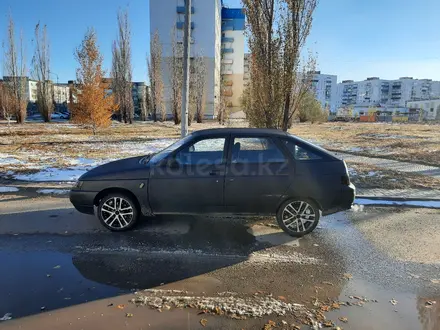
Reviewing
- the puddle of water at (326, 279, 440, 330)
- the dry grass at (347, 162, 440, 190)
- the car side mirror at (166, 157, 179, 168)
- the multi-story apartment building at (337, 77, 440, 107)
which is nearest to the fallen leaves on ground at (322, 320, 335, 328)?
the puddle of water at (326, 279, 440, 330)

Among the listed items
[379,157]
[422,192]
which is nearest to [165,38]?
[379,157]

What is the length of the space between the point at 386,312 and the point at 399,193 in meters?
5.05

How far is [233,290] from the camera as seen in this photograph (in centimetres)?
335

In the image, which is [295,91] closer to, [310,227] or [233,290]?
[310,227]

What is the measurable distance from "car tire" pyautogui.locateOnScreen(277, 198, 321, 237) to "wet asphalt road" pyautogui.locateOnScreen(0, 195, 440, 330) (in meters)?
0.18

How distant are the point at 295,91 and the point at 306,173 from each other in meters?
6.97

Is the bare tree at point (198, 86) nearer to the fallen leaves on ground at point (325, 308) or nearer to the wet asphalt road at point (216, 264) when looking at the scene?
the wet asphalt road at point (216, 264)

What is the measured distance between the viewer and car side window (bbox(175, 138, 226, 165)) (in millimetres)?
4762

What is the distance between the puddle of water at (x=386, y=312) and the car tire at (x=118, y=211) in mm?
3083

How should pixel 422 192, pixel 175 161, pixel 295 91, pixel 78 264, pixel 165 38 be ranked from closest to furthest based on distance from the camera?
pixel 78 264 < pixel 175 161 < pixel 422 192 < pixel 295 91 < pixel 165 38

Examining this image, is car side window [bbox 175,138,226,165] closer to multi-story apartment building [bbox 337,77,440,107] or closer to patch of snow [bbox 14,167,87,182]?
patch of snow [bbox 14,167,87,182]

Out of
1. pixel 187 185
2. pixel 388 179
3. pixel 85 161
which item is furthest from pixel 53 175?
pixel 388 179

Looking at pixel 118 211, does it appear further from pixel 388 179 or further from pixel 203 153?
pixel 388 179

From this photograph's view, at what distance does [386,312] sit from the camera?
3.03 meters
